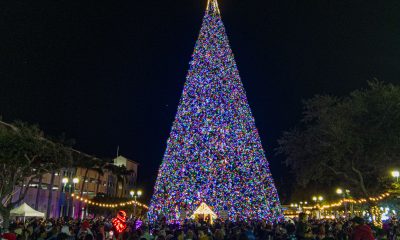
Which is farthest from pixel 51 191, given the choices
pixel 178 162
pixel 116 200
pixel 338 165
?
pixel 338 165

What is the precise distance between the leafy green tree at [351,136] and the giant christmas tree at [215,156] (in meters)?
3.60

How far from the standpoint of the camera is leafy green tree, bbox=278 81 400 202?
27.3 m

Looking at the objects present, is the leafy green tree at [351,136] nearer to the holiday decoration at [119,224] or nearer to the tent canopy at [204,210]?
the tent canopy at [204,210]

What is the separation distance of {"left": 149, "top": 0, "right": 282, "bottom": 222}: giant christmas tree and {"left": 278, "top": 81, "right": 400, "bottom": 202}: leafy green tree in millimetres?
3599

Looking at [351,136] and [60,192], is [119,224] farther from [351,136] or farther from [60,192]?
[60,192]

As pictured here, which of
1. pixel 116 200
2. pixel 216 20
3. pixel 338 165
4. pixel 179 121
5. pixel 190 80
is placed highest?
pixel 216 20

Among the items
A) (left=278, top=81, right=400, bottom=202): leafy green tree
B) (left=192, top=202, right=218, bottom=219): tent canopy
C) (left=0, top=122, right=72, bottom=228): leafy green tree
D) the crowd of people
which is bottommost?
the crowd of people

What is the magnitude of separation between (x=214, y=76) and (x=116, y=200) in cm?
3712

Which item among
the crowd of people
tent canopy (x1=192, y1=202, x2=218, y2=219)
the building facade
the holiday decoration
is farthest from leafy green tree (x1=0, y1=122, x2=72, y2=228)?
the building facade

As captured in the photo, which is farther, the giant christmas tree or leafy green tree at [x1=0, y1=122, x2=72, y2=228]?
the giant christmas tree

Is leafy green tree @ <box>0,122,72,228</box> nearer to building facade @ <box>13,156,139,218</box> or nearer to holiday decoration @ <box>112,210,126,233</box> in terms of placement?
holiday decoration @ <box>112,210,126,233</box>

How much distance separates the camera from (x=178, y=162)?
104 feet

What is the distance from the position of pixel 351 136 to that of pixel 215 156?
35.3ft

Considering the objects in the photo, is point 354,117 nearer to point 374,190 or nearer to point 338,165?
point 338,165
